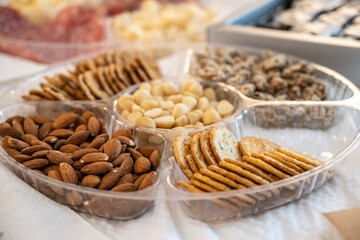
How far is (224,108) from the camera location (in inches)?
41.8

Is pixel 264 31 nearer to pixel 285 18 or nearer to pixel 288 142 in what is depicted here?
pixel 285 18

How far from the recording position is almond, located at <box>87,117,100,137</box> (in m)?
0.95

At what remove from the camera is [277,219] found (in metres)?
0.76

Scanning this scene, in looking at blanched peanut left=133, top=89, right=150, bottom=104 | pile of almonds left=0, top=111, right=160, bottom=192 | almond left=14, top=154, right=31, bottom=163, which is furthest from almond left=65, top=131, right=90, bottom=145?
blanched peanut left=133, top=89, right=150, bottom=104

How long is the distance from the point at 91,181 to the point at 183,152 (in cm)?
21

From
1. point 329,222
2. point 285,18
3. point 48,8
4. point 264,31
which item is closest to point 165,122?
point 329,222

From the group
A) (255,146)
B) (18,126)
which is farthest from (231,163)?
(18,126)

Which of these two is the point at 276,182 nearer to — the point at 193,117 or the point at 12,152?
the point at 193,117

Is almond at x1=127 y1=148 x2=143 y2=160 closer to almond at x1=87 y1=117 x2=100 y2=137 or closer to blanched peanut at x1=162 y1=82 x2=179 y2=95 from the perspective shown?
almond at x1=87 y1=117 x2=100 y2=137

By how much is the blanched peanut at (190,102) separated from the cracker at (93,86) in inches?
10.0

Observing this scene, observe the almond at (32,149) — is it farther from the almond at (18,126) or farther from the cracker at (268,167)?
the cracker at (268,167)

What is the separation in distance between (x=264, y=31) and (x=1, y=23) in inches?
48.7

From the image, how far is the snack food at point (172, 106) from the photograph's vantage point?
0.99 m

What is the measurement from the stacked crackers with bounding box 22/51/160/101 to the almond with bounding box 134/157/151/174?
1.28 feet
